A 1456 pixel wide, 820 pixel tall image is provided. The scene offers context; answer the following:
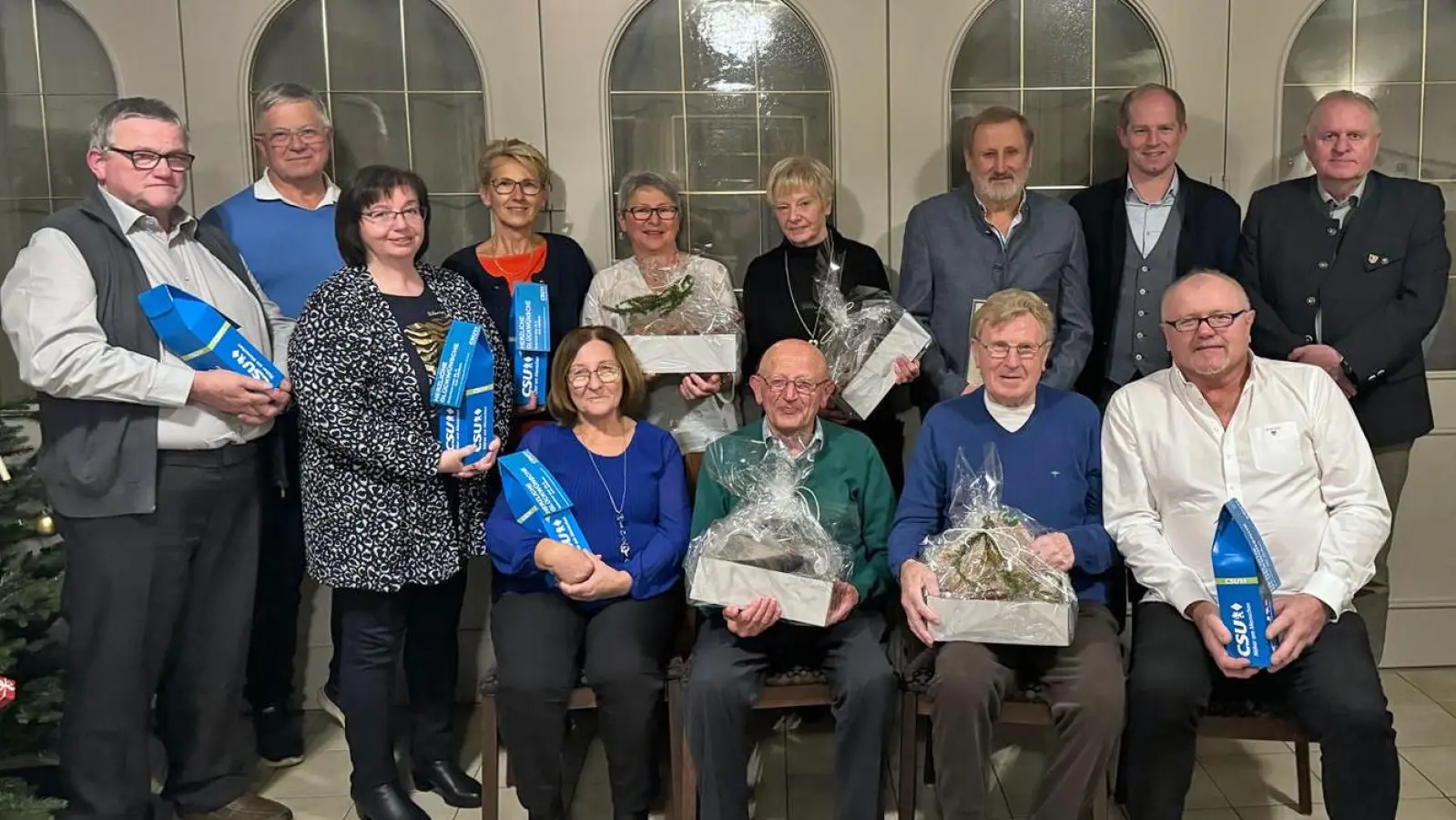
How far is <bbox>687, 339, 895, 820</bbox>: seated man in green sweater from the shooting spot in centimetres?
233

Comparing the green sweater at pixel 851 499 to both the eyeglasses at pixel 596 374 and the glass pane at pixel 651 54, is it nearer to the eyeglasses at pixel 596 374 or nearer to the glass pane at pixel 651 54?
the eyeglasses at pixel 596 374

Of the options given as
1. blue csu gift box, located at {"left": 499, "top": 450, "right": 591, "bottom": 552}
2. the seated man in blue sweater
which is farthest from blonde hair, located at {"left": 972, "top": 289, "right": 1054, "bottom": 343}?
blue csu gift box, located at {"left": 499, "top": 450, "right": 591, "bottom": 552}

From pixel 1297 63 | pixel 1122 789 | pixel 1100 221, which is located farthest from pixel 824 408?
pixel 1297 63

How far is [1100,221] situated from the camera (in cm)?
302

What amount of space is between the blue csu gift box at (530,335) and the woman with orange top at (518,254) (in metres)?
0.11

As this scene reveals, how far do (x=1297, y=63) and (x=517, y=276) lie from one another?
2.56m

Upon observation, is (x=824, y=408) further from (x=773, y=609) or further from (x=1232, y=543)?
(x=1232, y=543)

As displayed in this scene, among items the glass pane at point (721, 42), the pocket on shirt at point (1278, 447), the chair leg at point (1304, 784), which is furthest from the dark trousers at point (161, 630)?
the chair leg at point (1304, 784)

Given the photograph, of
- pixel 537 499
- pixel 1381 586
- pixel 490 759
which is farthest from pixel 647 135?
pixel 1381 586

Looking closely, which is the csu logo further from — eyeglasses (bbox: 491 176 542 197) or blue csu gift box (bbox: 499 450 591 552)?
eyeglasses (bbox: 491 176 542 197)

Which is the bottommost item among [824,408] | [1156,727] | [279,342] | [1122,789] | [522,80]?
[1122,789]

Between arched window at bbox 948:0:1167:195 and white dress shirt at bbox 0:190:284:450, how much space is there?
229cm

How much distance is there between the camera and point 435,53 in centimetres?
336

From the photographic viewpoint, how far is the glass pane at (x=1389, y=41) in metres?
3.43
